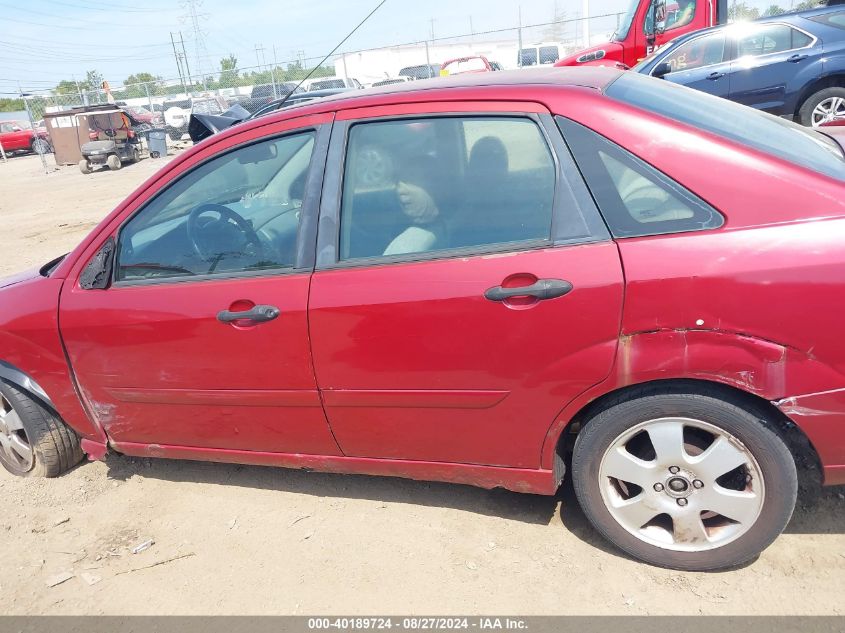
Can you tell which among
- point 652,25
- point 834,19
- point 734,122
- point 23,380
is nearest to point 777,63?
point 834,19

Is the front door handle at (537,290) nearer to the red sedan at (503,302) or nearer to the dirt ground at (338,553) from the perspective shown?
the red sedan at (503,302)

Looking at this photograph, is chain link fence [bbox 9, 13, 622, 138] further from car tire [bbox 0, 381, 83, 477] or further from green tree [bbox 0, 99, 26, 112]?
green tree [bbox 0, 99, 26, 112]

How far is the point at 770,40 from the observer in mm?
8305

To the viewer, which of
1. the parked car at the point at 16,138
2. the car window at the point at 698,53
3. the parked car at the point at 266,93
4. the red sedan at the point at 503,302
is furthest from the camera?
the parked car at the point at 16,138

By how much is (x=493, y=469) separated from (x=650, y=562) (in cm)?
65

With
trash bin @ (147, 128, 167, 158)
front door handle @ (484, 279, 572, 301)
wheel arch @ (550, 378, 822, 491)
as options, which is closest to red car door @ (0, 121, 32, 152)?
trash bin @ (147, 128, 167, 158)

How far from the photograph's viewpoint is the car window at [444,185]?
2207 mm

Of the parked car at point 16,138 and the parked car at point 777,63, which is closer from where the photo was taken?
the parked car at point 777,63

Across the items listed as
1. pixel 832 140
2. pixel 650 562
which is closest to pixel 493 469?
pixel 650 562

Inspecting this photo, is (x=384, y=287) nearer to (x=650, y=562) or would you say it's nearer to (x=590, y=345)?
(x=590, y=345)

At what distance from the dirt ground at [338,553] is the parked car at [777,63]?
7.25 m

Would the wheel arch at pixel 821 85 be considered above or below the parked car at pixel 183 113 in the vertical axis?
below

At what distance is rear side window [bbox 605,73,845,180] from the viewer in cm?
216

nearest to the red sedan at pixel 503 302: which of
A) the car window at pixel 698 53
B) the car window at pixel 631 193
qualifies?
the car window at pixel 631 193
